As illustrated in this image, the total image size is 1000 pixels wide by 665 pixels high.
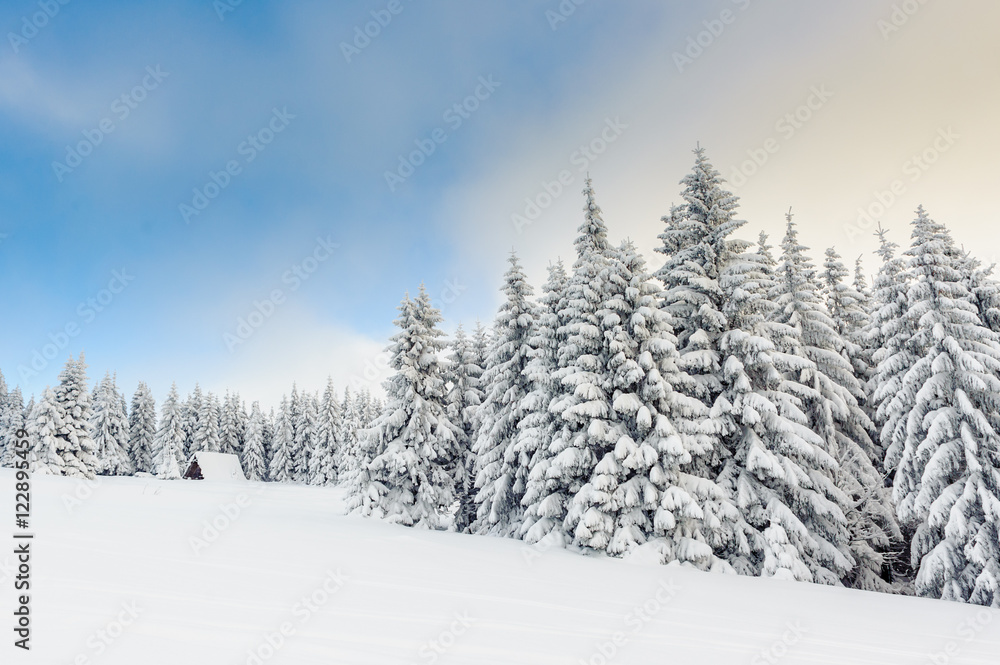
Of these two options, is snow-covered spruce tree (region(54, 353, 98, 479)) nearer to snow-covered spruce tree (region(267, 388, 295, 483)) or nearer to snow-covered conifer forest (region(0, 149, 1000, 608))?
snow-covered spruce tree (region(267, 388, 295, 483))

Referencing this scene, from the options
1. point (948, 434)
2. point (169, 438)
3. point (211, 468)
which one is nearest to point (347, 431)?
point (211, 468)

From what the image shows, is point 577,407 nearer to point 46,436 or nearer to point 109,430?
point 46,436

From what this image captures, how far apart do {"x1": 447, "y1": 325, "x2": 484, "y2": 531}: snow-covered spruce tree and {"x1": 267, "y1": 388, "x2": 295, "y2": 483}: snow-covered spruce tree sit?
54.5 meters

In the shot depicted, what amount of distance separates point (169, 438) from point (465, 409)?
63036 millimetres

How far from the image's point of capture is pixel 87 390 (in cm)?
4609

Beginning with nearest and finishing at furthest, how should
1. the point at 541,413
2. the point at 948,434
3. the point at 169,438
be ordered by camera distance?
the point at 948,434, the point at 541,413, the point at 169,438

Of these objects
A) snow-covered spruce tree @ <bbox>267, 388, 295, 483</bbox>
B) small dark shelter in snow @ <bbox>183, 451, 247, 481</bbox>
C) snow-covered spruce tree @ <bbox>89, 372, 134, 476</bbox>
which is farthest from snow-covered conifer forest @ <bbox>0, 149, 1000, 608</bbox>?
snow-covered spruce tree @ <bbox>89, 372, 134, 476</bbox>

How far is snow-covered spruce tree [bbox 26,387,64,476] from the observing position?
42.0m

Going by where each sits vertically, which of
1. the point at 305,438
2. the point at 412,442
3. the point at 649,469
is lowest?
the point at 305,438

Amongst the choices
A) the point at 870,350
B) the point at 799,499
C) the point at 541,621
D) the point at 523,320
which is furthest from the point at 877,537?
the point at 541,621

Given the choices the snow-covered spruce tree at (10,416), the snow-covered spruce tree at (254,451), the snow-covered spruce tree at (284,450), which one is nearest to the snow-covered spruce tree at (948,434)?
the snow-covered spruce tree at (284,450)

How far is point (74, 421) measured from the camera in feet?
145

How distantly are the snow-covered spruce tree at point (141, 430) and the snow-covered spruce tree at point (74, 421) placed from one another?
29471 mm

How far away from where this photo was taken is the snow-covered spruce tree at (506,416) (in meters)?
21.3
